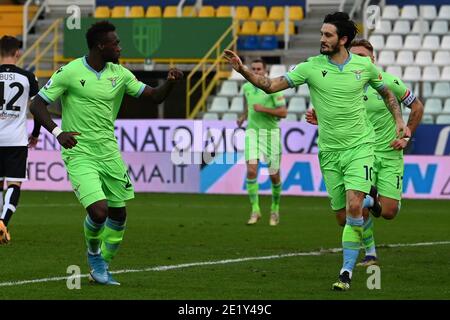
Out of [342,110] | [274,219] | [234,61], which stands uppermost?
[234,61]

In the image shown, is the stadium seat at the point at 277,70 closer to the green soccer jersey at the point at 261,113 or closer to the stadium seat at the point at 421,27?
the stadium seat at the point at 421,27

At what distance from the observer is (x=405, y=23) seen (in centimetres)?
3231

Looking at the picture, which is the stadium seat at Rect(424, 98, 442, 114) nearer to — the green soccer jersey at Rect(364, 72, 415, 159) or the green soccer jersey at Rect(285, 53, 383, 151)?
the green soccer jersey at Rect(364, 72, 415, 159)

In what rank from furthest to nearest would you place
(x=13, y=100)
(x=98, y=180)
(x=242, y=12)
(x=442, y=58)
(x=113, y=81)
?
A: (x=242, y=12) < (x=442, y=58) < (x=13, y=100) < (x=113, y=81) < (x=98, y=180)

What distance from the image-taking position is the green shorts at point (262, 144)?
63.5 feet

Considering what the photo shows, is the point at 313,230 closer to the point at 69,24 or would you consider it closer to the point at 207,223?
the point at 207,223

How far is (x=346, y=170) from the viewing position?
11.0 meters

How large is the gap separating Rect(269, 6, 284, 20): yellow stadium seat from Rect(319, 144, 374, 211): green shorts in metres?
22.7

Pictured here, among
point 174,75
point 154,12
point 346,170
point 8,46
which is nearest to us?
point 174,75

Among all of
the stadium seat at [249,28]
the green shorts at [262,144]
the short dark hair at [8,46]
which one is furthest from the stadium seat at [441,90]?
the short dark hair at [8,46]

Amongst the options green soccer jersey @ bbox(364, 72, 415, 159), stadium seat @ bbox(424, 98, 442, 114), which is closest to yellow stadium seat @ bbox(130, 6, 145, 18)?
stadium seat @ bbox(424, 98, 442, 114)

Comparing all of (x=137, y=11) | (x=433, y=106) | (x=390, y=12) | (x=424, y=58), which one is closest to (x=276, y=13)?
(x=390, y=12)

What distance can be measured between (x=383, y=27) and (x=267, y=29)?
3111 mm

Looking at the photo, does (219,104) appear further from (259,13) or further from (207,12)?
(259,13)
